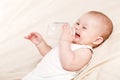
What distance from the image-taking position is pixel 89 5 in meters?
1.81

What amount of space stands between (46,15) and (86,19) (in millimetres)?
357

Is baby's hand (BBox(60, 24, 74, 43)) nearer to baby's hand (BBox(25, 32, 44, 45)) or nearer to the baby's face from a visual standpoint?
the baby's face

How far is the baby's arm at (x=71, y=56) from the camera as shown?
140 centimetres

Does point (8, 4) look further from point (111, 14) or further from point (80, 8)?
point (111, 14)

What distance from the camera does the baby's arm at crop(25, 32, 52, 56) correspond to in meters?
1.61

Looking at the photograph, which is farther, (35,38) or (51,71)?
(35,38)

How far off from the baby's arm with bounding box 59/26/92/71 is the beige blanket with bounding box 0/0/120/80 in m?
0.09

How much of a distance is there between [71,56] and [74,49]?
7 cm

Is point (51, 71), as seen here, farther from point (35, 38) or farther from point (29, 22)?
point (29, 22)

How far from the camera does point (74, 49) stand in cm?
146

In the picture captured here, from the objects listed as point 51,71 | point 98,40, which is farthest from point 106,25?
point 51,71

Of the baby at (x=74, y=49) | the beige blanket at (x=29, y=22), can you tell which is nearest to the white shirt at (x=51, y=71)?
the baby at (x=74, y=49)

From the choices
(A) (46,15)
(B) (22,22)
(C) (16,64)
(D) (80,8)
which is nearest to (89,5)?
(D) (80,8)

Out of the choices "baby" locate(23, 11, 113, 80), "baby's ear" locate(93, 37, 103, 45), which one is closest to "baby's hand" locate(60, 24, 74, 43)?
"baby" locate(23, 11, 113, 80)
